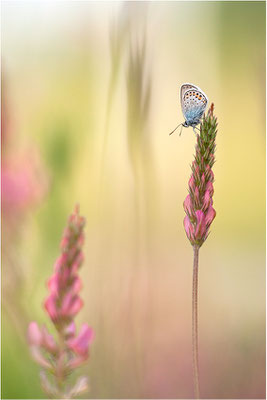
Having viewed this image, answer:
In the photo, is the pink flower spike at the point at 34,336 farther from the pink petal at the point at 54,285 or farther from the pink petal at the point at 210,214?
the pink petal at the point at 210,214

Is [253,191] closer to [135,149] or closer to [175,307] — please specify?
[175,307]

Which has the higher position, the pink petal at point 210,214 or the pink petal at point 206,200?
the pink petal at point 206,200

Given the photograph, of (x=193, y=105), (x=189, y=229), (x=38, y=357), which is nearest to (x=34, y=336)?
(x=38, y=357)

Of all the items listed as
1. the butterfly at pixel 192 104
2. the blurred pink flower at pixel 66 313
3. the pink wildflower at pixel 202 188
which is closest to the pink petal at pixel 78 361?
the blurred pink flower at pixel 66 313

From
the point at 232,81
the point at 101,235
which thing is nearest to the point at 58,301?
the point at 101,235

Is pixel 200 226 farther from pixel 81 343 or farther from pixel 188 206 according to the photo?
pixel 81 343

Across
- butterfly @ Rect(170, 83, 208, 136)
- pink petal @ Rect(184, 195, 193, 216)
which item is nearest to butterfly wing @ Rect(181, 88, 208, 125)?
butterfly @ Rect(170, 83, 208, 136)
